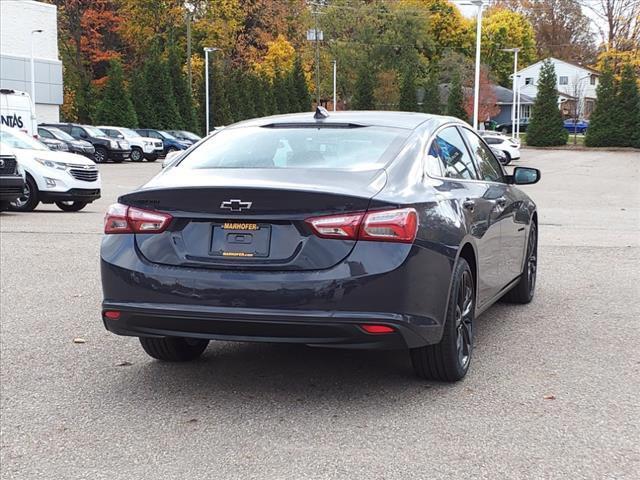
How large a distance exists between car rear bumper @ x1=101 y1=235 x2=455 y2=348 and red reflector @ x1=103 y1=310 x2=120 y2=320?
80 millimetres

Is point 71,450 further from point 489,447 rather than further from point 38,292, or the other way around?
point 38,292

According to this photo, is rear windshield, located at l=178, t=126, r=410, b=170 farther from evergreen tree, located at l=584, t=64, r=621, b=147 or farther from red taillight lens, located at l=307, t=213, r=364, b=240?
evergreen tree, located at l=584, t=64, r=621, b=147

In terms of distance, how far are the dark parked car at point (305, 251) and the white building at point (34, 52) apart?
45.8m

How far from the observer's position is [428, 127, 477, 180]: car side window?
531 cm

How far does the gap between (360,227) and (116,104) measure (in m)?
48.4

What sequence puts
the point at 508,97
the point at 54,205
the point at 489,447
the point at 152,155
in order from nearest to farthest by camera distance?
the point at 489,447, the point at 54,205, the point at 152,155, the point at 508,97

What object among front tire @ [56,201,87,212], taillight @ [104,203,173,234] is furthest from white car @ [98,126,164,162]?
taillight @ [104,203,173,234]

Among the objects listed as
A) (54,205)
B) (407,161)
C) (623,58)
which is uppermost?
(623,58)

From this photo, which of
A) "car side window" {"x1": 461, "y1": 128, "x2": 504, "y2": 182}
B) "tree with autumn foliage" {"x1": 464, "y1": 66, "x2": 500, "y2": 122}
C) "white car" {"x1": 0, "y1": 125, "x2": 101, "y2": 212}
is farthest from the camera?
"tree with autumn foliage" {"x1": 464, "y1": 66, "x2": 500, "y2": 122}

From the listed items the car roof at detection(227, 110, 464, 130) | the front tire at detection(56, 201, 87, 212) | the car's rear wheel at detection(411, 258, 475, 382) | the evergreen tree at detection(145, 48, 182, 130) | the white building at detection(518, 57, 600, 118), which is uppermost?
the white building at detection(518, 57, 600, 118)

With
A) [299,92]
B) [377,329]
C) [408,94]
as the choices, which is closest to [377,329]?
[377,329]

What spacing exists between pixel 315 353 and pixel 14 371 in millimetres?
1886

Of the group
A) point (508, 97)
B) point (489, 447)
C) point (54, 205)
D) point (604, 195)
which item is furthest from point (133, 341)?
point (508, 97)

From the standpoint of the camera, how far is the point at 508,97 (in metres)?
91.9
